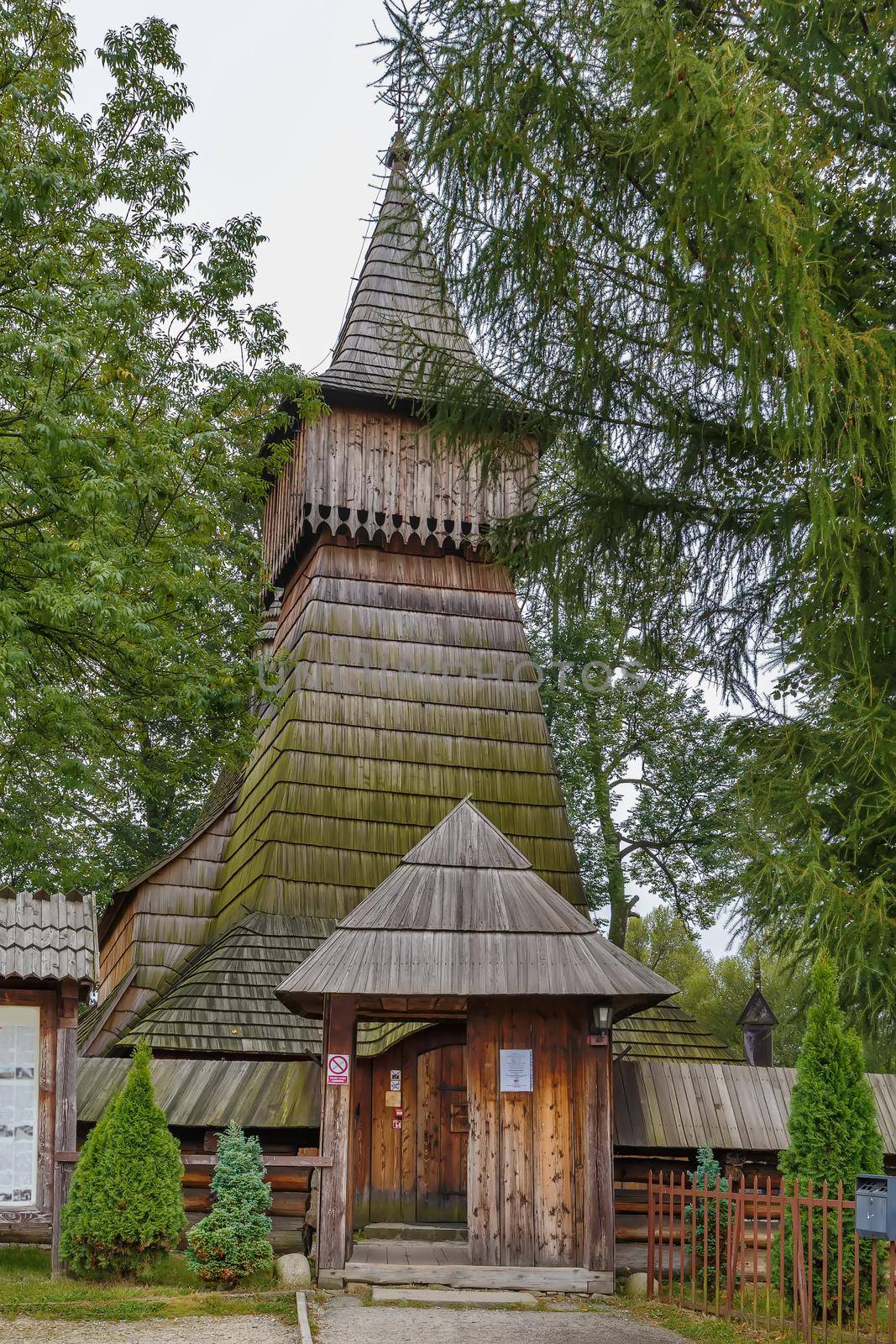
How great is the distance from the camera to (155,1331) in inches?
307

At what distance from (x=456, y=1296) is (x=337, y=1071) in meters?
1.79

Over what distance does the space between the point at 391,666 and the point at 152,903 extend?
14.2ft

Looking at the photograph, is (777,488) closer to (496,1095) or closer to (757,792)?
(757,792)

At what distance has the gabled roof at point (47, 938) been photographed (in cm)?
936

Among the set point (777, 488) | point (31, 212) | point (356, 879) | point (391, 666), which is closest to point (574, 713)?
point (391, 666)

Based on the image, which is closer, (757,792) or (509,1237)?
(757,792)

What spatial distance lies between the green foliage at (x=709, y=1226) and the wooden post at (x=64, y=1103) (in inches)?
176

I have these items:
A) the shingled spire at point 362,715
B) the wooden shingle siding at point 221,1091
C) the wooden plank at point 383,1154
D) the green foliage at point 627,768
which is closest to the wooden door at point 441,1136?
the wooden plank at point 383,1154

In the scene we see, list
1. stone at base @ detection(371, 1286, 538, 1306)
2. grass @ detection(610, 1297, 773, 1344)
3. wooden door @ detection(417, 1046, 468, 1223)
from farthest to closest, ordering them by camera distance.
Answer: wooden door @ detection(417, 1046, 468, 1223) → stone at base @ detection(371, 1286, 538, 1306) → grass @ detection(610, 1297, 773, 1344)

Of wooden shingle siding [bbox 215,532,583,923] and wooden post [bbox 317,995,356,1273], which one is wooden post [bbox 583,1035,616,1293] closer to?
wooden post [bbox 317,995,356,1273]

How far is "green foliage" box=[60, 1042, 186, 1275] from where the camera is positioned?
9039 millimetres

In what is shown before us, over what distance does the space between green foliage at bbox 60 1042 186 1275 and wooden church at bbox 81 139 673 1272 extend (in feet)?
4.35

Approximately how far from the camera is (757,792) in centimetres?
755

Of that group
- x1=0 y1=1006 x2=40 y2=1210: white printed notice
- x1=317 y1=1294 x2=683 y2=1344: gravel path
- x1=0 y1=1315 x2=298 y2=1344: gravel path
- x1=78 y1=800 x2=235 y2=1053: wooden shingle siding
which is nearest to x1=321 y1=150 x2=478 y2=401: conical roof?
x1=78 y1=800 x2=235 y2=1053: wooden shingle siding
